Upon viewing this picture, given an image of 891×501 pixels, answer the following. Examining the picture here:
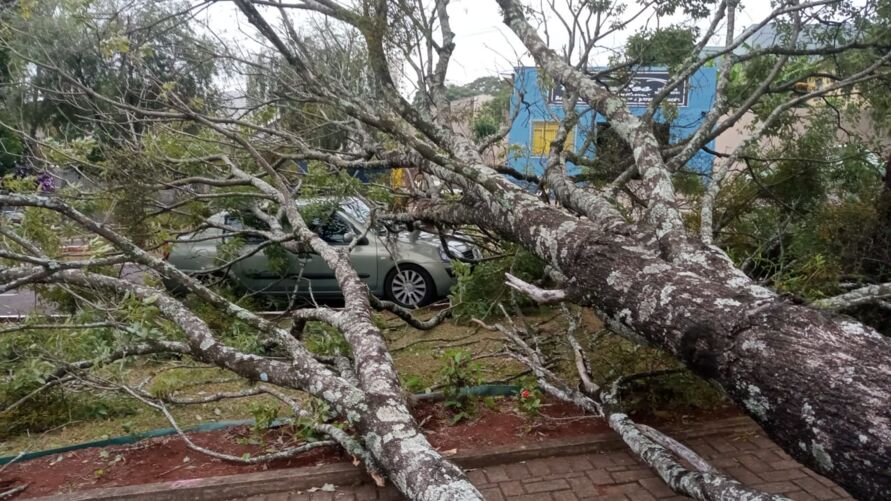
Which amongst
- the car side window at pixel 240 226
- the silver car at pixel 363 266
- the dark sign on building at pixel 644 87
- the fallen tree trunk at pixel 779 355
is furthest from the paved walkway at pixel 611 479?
the car side window at pixel 240 226

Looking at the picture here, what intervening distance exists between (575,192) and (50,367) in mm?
3652

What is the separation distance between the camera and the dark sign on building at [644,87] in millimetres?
6490

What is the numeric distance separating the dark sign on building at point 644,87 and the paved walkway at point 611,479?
2946 millimetres

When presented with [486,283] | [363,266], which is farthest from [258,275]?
[486,283]

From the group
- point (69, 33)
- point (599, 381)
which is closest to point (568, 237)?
point (599, 381)

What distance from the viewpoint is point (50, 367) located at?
3.88m

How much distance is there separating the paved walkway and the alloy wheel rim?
14.0 feet

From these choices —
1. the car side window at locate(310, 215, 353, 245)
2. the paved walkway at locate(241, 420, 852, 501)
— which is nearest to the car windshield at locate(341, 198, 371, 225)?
the car side window at locate(310, 215, 353, 245)

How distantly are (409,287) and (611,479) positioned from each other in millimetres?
4606

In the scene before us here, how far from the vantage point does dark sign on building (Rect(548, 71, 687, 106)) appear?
21.3 ft

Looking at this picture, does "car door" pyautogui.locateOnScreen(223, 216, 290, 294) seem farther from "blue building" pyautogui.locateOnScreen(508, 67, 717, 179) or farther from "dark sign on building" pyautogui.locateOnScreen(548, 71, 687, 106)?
"dark sign on building" pyautogui.locateOnScreen(548, 71, 687, 106)

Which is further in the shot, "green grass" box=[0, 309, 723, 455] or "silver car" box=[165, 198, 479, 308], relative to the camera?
"silver car" box=[165, 198, 479, 308]

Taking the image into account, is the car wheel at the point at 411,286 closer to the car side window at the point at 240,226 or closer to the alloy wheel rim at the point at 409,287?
the alloy wheel rim at the point at 409,287

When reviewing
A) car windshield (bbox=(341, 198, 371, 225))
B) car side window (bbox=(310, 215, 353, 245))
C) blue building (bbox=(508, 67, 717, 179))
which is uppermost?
blue building (bbox=(508, 67, 717, 179))
